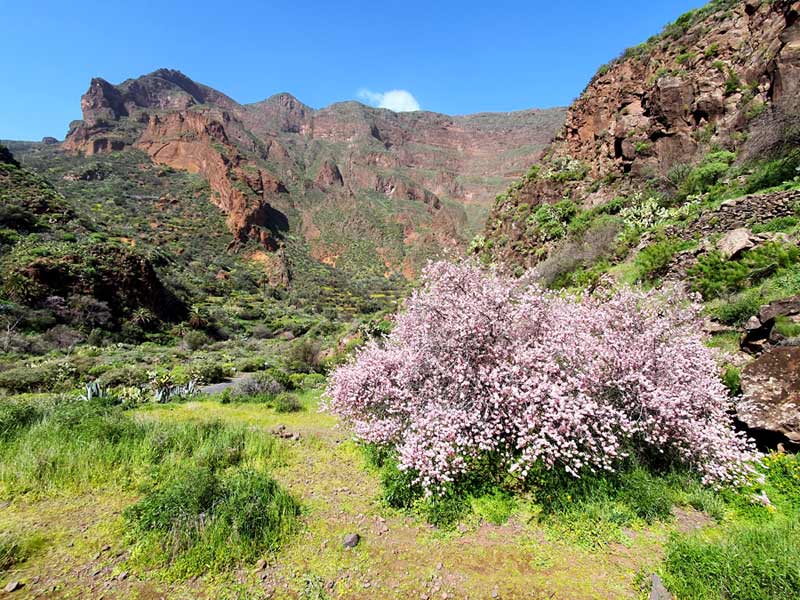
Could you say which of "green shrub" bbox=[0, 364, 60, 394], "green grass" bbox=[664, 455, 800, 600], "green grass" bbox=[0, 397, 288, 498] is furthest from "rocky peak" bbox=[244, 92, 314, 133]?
"green grass" bbox=[664, 455, 800, 600]

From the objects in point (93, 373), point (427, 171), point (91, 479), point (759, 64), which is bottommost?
point (93, 373)

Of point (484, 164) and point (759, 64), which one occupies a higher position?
point (484, 164)

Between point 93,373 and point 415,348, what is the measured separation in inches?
882

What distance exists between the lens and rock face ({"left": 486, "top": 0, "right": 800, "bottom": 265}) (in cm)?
1617

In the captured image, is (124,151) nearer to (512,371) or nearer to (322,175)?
(322,175)

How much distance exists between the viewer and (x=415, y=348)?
247 inches

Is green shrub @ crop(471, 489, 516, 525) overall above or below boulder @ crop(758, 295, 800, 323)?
below

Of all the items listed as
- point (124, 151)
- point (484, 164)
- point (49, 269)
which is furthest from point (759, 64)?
point (484, 164)

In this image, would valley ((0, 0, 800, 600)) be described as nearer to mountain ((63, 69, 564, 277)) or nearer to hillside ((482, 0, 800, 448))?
hillside ((482, 0, 800, 448))

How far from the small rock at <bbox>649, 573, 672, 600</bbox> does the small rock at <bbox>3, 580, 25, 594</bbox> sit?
7.04 metres

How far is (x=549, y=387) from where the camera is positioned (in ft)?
15.7

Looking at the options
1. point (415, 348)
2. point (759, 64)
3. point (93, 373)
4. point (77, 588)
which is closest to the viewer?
point (77, 588)

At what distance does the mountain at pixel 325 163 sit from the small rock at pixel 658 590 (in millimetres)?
45270

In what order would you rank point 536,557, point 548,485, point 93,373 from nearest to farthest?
point 536,557
point 548,485
point 93,373
